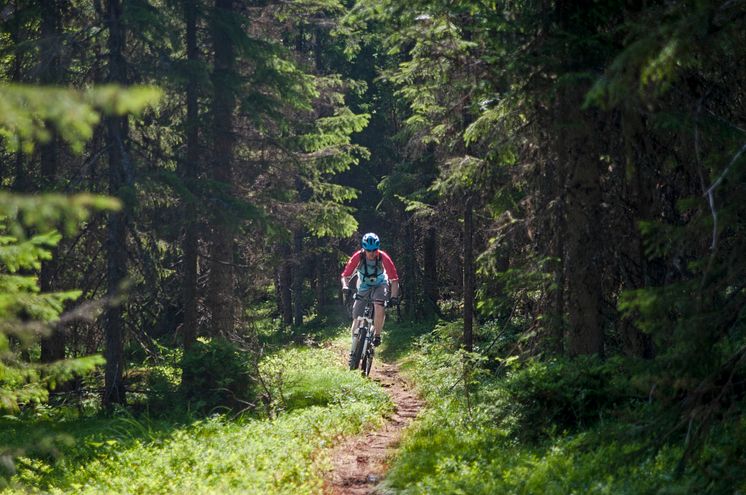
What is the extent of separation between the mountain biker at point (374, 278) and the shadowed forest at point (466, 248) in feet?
5.11

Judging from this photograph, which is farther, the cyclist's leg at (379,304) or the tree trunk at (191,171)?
the tree trunk at (191,171)

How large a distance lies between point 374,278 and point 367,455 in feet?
17.4

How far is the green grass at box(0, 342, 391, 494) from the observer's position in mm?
7836

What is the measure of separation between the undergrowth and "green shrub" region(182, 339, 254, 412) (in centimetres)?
329

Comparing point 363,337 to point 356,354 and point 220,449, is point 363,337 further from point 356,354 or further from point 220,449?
point 220,449

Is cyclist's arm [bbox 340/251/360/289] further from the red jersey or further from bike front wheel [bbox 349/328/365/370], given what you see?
bike front wheel [bbox 349/328/365/370]

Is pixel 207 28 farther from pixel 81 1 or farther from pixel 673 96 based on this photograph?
pixel 673 96

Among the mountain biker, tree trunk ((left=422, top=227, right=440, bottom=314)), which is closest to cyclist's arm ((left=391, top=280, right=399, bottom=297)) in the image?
the mountain biker

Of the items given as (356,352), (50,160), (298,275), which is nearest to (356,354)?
(356,352)

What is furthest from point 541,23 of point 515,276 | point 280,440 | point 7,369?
point 7,369

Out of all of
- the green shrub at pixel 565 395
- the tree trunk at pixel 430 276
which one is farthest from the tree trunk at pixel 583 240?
the tree trunk at pixel 430 276

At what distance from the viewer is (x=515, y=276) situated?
10539mm

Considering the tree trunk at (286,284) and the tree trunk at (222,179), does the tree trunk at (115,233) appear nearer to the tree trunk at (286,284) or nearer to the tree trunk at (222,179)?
the tree trunk at (222,179)

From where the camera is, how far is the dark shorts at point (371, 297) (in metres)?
14.2
